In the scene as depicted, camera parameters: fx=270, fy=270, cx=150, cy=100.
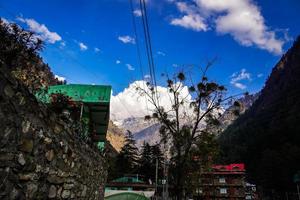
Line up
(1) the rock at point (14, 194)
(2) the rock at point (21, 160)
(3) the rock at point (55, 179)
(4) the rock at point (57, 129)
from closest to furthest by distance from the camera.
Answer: (1) the rock at point (14, 194), (2) the rock at point (21, 160), (3) the rock at point (55, 179), (4) the rock at point (57, 129)

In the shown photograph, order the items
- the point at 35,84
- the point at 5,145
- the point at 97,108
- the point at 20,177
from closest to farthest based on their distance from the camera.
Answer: the point at 5,145 → the point at 20,177 → the point at 35,84 → the point at 97,108

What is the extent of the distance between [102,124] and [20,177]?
13.4 meters

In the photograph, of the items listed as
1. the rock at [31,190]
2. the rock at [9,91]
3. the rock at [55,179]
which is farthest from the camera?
the rock at [55,179]

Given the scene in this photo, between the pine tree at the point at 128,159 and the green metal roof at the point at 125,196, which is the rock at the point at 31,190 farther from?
the pine tree at the point at 128,159

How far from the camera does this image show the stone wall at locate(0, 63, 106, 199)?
2.79 metres

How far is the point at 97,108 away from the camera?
1387 centimetres

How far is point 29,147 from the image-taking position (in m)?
3.34

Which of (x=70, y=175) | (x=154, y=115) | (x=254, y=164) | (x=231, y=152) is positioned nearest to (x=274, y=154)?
(x=254, y=164)

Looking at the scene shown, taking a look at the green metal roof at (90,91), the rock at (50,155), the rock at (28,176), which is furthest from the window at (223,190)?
the rock at (28,176)

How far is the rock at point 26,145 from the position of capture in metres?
3.19

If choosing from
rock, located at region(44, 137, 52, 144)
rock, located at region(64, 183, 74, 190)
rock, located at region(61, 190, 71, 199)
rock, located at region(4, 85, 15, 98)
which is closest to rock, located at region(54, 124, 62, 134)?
rock, located at region(44, 137, 52, 144)

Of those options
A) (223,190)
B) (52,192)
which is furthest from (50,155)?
(223,190)

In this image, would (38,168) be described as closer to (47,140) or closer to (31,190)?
(31,190)

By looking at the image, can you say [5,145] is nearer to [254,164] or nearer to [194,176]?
[194,176]
